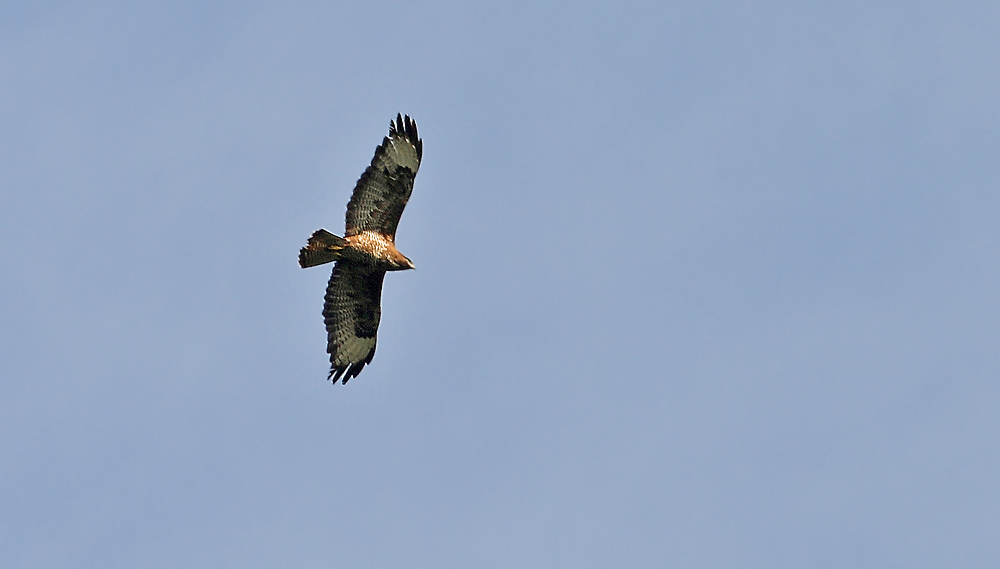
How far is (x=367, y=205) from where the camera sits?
27.1 m

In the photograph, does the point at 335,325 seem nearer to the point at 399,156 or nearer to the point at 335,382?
the point at 335,382

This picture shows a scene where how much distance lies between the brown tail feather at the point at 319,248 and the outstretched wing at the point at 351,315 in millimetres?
784

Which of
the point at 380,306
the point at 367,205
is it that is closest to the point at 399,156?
the point at 367,205

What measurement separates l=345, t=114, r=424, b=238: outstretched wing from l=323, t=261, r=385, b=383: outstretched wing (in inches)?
33.0

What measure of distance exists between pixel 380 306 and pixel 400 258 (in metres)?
1.36

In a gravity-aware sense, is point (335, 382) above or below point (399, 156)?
below

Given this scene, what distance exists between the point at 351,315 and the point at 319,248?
Result: 88.4 inches

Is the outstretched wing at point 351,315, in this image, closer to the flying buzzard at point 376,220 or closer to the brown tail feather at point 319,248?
the flying buzzard at point 376,220

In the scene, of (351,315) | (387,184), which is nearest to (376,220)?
(387,184)

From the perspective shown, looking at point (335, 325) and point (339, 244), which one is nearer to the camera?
point (339, 244)

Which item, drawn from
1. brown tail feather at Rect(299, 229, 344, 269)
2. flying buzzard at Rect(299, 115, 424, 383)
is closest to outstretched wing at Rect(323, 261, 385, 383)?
flying buzzard at Rect(299, 115, 424, 383)

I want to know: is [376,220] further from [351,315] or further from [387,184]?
[351,315]

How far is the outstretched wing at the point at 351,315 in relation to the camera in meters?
27.9

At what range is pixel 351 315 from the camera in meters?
28.5
